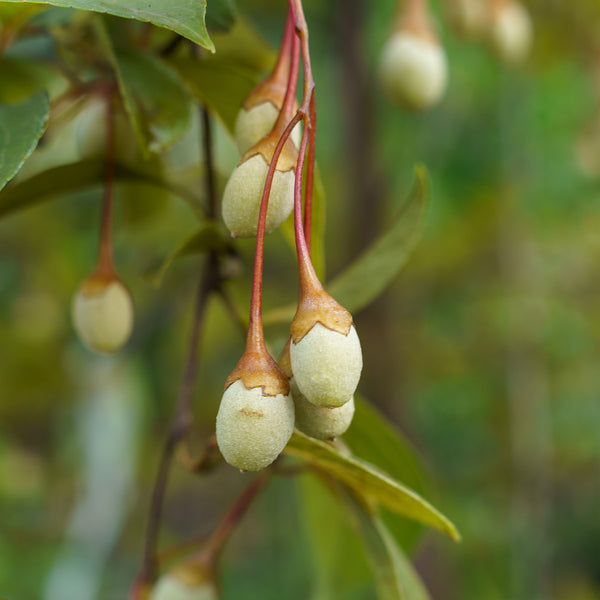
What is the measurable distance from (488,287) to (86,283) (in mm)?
1879

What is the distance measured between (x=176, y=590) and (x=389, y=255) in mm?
282

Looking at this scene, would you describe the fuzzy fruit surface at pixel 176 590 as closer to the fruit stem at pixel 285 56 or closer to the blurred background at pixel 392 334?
the blurred background at pixel 392 334

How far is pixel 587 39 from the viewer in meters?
1.38

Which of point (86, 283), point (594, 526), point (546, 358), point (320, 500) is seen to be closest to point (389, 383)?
point (320, 500)

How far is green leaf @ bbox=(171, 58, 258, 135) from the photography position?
0.53 m

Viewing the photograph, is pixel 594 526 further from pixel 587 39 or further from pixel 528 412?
pixel 587 39

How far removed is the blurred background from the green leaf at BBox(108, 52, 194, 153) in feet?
0.59

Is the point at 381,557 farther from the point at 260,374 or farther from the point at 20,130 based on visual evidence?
the point at 20,130

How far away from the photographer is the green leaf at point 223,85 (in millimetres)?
531

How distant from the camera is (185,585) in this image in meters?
0.61

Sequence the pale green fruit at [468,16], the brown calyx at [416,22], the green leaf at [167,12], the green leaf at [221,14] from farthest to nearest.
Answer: the pale green fruit at [468,16] < the brown calyx at [416,22] < the green leaf at [221,14] < the green leaf at [167,12]

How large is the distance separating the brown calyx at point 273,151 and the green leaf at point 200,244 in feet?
0.44

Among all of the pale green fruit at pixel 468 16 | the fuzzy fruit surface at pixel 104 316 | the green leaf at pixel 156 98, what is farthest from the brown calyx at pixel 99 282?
the pale green fruit at pixel 468 16

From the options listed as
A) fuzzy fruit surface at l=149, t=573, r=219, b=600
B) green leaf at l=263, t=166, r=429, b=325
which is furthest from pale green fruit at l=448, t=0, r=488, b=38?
fuzzy fruit surface at l=149, t=573, r=219, b=600
